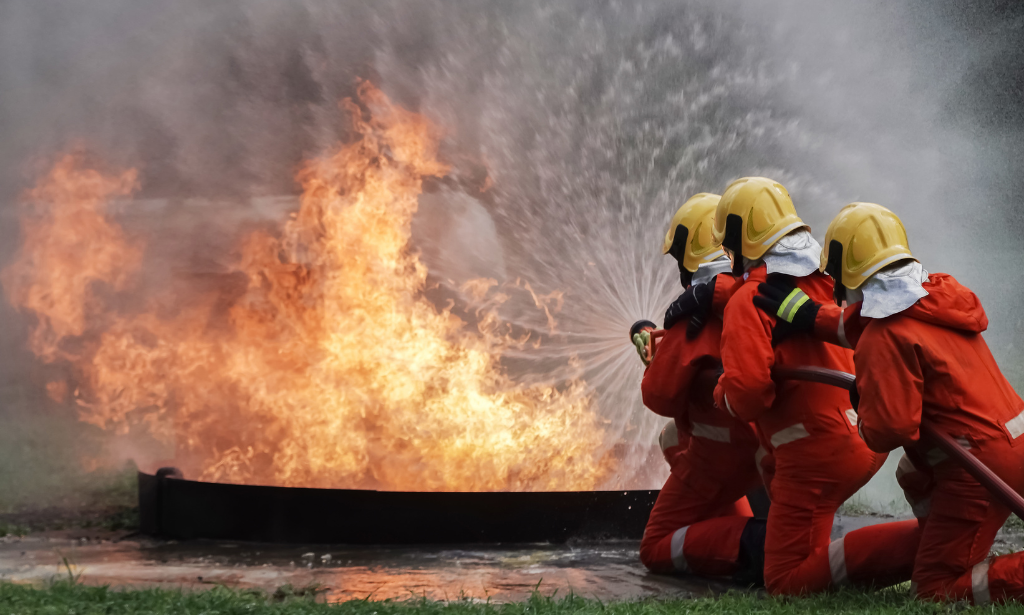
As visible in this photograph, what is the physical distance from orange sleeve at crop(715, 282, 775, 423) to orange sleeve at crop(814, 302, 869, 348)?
0.22 metres

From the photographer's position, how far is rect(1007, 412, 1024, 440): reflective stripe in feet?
10.7

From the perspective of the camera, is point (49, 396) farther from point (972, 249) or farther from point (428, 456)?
point (972, 249)

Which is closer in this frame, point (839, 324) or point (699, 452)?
point (839, 324)

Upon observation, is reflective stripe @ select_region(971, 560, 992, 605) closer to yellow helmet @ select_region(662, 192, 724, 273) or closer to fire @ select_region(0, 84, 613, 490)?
yellow helmet @ select_region(662, 192, 724, 273)

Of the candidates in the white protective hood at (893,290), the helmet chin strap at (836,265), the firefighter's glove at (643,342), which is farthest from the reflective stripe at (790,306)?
the firefighter's glove at (643,342)

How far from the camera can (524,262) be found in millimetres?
9977

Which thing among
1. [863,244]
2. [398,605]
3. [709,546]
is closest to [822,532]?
[709,546]

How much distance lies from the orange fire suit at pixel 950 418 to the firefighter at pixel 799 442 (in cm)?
28

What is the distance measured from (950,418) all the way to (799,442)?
69 centimetres

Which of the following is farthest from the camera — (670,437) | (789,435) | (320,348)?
(320,348)

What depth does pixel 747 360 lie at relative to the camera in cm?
373

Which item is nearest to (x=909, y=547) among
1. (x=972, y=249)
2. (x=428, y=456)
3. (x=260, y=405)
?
(x=428, y=456)

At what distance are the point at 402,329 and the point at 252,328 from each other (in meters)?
1.59

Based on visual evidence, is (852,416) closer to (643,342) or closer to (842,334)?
(842,334)
